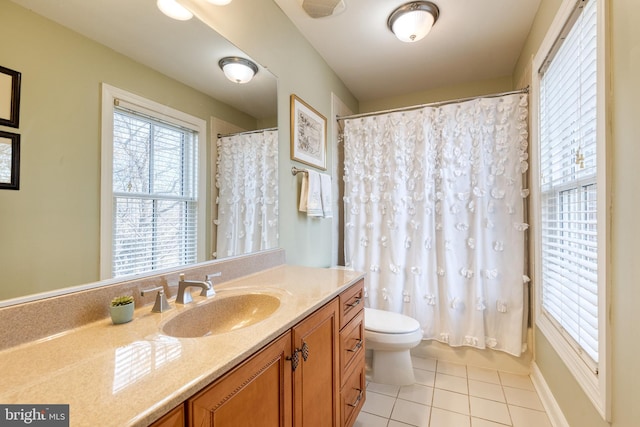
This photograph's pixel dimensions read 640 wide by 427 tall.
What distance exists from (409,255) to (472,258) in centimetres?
44

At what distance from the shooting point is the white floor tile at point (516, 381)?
1.90 m

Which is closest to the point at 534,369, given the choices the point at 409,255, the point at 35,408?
the point at 409,255

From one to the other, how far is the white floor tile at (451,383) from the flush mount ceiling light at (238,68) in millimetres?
2269

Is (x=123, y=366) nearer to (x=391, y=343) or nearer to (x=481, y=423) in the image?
(x=391, y=343)

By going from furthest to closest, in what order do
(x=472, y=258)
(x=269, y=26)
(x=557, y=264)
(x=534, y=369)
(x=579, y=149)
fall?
1. (x=472, y=258)
2. (x=534, y=369)
3. (x=269, y=26)
4. (x=557, y=264)
5. (x=579, y=149)

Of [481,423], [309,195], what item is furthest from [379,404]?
[309,195]

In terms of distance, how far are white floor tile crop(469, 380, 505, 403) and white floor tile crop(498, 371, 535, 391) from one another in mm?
86

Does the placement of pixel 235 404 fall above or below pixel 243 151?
below

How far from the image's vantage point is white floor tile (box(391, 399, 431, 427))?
1.59 meters

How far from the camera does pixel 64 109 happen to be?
2.72ft

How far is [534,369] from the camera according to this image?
6.29ft

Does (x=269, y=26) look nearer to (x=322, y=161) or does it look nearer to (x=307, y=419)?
(x=322, y=161)

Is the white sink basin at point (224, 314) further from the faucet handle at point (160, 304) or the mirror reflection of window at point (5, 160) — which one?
the mirror reflection of window at point (5, 160)

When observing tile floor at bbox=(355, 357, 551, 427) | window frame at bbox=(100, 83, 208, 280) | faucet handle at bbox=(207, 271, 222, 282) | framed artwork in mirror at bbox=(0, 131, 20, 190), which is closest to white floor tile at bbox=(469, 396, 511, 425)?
tile floor at bbox=(355, 357, 551, 427)
